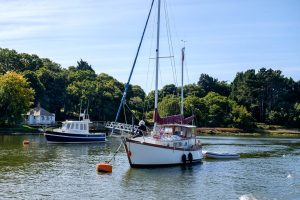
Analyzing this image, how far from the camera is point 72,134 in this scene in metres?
75.2

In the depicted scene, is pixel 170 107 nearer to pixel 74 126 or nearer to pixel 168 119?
pixel 74 126

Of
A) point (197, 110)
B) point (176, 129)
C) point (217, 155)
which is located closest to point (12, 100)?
point (217, 155)

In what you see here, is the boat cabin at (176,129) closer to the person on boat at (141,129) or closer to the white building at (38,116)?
the person on boat at (141,129)

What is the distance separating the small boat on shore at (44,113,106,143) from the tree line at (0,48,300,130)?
2874 cm

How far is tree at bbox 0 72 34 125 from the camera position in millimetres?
99062

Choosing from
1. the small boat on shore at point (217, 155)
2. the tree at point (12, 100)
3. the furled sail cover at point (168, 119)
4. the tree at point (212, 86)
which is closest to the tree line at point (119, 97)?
the tree at point (12, 100)

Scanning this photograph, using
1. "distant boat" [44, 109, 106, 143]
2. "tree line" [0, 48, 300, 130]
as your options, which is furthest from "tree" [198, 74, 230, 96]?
"distant boat" [44, 109, 106, 143]

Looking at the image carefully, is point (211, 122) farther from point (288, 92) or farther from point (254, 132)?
point (288, 92)

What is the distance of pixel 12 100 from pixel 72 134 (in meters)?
30.9

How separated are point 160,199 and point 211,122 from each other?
4729 inches

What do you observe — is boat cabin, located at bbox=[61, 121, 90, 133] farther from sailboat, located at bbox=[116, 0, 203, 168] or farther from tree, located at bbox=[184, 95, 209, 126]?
tree, located at bbox=[184, 95, 209, 126]

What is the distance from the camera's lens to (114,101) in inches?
5320

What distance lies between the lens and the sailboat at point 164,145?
140 feet

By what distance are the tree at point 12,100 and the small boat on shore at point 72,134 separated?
2816 cm
